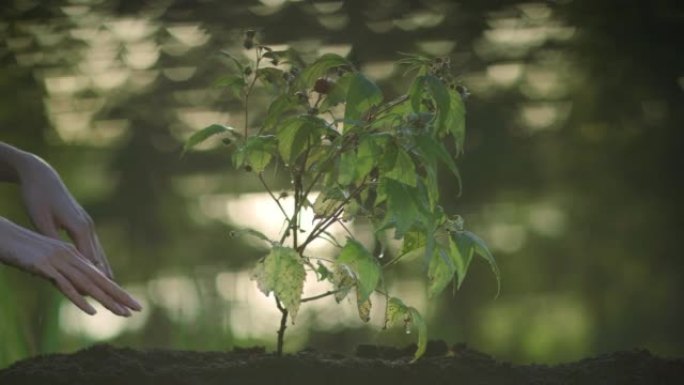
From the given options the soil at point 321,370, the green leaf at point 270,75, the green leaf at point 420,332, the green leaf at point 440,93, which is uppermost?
the green leaf at point 270,75

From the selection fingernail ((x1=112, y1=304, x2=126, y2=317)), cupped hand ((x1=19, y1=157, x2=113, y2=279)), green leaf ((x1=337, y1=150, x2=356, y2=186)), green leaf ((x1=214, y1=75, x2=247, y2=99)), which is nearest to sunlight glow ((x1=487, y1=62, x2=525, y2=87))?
green leaf ((x1=214, y1=75, x2=247, y2=99))

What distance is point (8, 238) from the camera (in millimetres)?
1768

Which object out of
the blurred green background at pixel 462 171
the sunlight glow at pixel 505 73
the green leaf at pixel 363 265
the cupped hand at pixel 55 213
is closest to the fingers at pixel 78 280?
the cupped hand at pixel 55 213

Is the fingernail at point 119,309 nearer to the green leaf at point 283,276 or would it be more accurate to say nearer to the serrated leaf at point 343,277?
the green leaf at point 283,276

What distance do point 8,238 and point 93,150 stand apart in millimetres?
1736

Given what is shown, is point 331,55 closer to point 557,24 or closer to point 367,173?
point 367,173

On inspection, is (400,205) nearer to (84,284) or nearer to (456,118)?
(456,118)

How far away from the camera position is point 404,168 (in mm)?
1907

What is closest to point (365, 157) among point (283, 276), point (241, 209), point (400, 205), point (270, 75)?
point (400, 205)

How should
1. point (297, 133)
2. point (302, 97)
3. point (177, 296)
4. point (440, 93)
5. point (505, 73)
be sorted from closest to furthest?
point (440, 93)
point (297, 133)
point (302, 97)
point (177, 296)
point (505, 73)

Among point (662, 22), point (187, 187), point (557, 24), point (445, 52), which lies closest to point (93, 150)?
point (187, 187)

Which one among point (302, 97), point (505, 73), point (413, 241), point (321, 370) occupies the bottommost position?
point (321, 370)

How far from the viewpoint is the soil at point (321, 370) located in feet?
6.68

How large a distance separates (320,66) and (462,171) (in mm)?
1502
